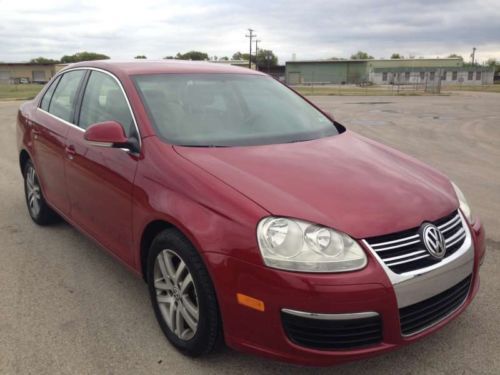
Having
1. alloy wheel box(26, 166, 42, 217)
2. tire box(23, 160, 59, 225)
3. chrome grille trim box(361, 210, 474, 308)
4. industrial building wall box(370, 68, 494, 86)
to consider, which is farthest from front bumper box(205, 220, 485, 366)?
industrial building wall box(370, 68, 494, 86)

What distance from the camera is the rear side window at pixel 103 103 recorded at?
3393 mm

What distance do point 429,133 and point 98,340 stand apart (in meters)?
11.1

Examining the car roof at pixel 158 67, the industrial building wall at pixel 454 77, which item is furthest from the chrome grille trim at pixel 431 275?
the industrial building wall at pixel 454 77

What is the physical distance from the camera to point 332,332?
2.28 meters

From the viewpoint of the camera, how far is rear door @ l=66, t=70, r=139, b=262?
3.16 m

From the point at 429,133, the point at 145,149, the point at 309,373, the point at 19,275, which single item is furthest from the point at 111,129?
the point at 429,133

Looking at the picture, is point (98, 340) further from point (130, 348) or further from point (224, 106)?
point (224, 106)

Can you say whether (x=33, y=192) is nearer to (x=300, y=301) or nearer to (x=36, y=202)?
(x=36, y=202)

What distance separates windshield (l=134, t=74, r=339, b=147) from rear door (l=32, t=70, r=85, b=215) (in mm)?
1038

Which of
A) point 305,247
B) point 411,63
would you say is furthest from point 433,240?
point 411,63

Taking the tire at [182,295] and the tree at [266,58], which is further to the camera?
the tree at [266,58]

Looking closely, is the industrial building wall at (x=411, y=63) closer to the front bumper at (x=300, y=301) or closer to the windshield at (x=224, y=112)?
the windshield at (x=224, y=112)

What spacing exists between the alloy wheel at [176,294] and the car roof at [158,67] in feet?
4.92

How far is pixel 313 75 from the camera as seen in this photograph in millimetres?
93500
